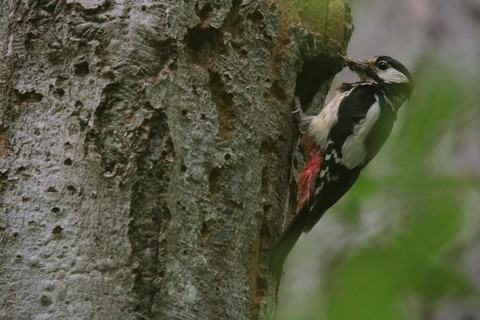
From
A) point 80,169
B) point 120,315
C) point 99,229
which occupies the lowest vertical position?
point 120,315

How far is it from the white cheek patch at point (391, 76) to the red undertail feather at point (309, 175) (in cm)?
78

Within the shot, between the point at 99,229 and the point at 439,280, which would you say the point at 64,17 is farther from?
the point at 439,280

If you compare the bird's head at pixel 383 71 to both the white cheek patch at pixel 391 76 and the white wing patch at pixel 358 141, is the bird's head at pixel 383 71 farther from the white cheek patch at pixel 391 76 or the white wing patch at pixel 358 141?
the white wing patch at pixel 358 141

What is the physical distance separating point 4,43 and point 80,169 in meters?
0.53

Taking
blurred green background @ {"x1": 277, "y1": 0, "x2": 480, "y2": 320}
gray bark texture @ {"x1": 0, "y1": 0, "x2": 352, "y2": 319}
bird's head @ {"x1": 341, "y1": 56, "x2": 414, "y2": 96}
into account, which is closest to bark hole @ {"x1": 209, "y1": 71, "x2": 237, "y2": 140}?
gray bark texture @ {"x1": 0, "y1": 0, "x2": 352, "y2": 319}

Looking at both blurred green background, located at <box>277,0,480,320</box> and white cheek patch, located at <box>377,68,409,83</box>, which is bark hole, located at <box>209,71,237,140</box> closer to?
blurred green background, located at <box>277,0,480,320</box>

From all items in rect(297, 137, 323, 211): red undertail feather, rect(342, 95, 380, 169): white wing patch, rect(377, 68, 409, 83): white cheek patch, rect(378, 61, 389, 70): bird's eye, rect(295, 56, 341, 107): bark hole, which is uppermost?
rect(378, 61, 389, 70): bird's eye

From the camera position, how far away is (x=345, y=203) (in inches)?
82.3

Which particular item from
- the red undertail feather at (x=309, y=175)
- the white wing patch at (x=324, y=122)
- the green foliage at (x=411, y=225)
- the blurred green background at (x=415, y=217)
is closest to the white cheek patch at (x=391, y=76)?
the white wing patch at (x=324, y=122)

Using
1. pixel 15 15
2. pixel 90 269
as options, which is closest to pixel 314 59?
pixel 15 15

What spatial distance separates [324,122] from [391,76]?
80 cm

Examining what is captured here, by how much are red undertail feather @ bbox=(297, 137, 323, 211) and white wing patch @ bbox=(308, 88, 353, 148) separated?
0.05m

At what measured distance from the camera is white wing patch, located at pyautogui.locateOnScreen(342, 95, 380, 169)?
3.40 metres

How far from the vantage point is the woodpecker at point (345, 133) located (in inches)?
121
